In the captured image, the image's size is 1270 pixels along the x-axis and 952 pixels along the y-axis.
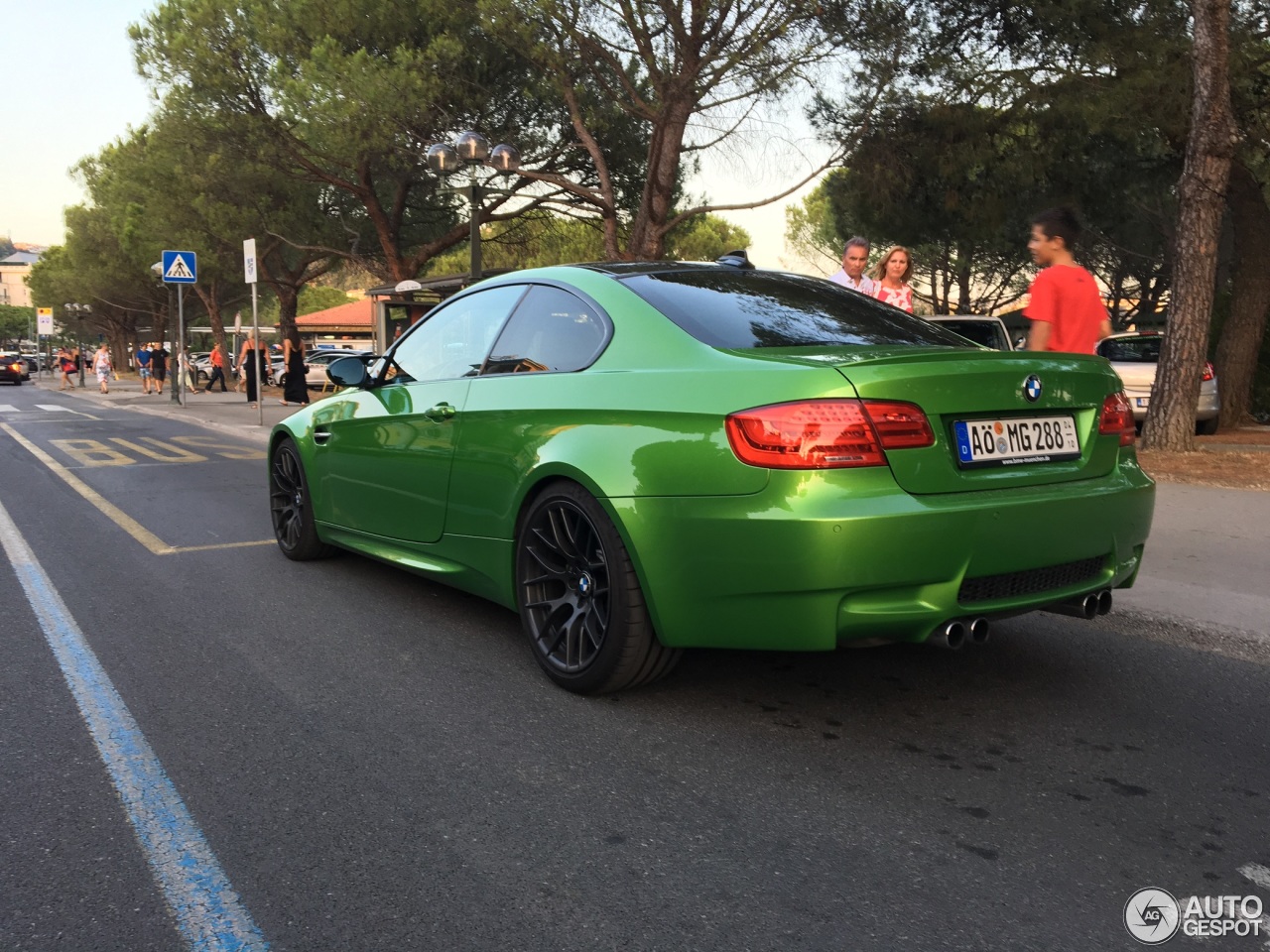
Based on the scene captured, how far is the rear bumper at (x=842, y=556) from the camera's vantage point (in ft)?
10.2

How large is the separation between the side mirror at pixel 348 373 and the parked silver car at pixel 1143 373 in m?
11.5

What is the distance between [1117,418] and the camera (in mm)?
3857

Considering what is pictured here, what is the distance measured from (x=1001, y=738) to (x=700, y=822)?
1.17 meters

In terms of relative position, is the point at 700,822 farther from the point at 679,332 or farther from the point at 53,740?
the point at 53,740

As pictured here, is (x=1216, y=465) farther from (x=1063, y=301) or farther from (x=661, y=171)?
(x=661, y=171)

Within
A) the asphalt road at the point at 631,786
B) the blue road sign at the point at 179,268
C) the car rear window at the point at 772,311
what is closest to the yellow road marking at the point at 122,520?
the asphalt road at the point at 631,786

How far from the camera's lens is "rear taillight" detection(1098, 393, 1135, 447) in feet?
12.4

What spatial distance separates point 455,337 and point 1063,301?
3.11 meters

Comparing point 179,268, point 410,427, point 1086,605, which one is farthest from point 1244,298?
point 179,268

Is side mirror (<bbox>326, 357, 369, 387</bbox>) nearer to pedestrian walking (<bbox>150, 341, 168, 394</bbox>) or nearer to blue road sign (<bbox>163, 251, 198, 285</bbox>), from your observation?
blue road sign (<bbox>163, 251, 198, 285</bbox>)

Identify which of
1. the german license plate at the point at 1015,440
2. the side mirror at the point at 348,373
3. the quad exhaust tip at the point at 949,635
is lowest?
the quad exhaust tip at the point at 949,635

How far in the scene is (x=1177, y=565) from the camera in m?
5.95

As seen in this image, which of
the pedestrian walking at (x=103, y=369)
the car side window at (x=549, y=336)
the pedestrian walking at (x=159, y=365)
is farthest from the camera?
the pedestrian walking at (x=103, y=369)

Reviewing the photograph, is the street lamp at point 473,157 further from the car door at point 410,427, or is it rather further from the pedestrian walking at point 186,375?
the pedestrian walking at point 186,375
